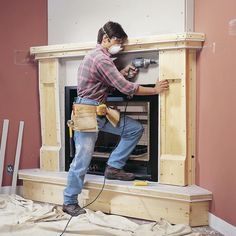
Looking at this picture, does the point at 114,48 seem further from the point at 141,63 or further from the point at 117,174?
the point at 117,174

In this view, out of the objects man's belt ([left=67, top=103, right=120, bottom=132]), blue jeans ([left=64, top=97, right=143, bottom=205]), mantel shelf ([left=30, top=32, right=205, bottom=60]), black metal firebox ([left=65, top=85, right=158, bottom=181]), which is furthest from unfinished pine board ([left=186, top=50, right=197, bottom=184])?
man's belt ([left=67, top=103, right=120, bottom=132])

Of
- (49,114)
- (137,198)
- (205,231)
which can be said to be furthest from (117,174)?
(49,114)

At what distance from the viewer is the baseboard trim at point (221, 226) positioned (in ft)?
7.92

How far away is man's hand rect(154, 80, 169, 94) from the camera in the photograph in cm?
291

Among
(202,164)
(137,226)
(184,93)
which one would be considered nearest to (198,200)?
(202,164)

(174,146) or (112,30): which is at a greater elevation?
(112,30)

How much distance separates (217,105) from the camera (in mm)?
2590

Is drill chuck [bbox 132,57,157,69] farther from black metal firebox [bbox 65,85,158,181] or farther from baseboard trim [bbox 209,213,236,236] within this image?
baseboard trim [bbox 209,213,236,236]

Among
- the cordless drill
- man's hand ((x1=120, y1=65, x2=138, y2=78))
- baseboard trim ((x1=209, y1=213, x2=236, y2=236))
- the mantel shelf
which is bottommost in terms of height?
baseboard trim ((x1=209, y1=213, x2=236, y2=236))

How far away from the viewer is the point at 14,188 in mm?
3561

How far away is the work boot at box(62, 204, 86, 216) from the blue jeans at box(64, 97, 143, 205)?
32 millimetres

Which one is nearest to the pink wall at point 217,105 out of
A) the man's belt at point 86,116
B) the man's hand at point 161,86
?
the man's hand at point 161,86

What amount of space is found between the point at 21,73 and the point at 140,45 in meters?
1.31

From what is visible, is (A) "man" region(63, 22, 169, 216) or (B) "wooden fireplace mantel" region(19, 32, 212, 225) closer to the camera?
(B) "wooden fireplace mantel" region(19, 32, 212, 225)
